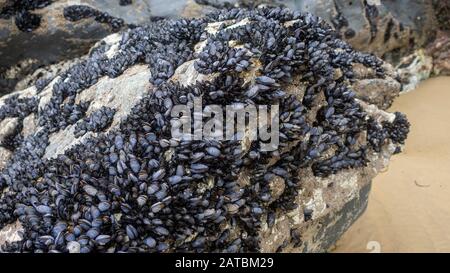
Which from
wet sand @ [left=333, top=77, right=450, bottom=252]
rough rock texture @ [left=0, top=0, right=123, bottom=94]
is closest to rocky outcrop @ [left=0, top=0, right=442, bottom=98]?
rough rock texture @ [left=0, top=0, right=123, bottom=94]

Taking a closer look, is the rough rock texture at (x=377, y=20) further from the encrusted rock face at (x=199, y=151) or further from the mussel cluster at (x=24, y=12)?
the encrusted rock face at (x=199, y=151)

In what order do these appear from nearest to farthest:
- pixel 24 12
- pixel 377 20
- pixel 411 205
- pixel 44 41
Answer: pixel 411 205, pixel 24 12, pixel 44 41, pixel 377 20

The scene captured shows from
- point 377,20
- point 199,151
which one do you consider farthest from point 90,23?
point 377,20

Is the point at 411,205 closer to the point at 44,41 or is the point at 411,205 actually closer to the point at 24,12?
the point at 44,41

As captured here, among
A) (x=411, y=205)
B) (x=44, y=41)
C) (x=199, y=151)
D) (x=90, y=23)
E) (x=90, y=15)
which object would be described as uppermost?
(x=199, y=151)

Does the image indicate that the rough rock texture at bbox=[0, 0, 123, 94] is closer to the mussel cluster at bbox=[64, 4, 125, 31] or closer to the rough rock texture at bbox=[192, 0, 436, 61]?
the mussel cluster at bbox=[64, 4, 125, 31]

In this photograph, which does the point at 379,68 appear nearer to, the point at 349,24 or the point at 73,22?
the point at 349,24
